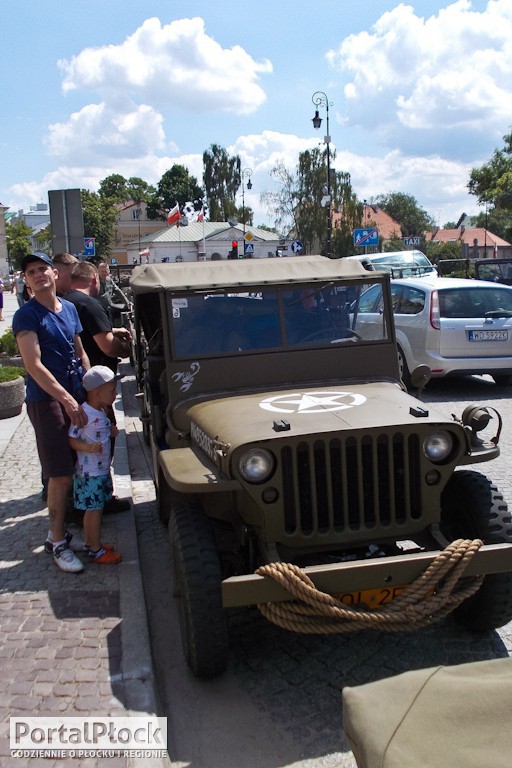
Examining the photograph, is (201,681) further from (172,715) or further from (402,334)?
(402,334)

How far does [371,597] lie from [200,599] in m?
0.79

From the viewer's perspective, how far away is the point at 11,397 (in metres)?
9.59

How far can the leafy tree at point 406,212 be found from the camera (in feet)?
331

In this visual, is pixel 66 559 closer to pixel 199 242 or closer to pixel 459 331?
pixel 459 331

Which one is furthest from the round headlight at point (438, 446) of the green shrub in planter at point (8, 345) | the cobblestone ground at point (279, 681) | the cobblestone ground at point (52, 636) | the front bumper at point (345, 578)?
the green shrub in planter at point (8, 345)

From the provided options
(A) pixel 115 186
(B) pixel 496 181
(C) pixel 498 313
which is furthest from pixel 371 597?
(A) pixel 115 186

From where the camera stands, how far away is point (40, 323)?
4883 mm

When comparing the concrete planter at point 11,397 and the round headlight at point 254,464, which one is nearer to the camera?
the round headlight at point 254,464

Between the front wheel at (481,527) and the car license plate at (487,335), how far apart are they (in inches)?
269

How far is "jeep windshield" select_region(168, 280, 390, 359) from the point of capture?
15.6ft

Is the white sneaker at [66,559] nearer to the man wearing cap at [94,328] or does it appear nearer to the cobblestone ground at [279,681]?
the cobblestone ground at [279,681]

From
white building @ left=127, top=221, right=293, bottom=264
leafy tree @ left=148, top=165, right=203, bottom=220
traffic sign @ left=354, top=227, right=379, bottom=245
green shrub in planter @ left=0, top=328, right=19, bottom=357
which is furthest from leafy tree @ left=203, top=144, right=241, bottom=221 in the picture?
green shrub in planter @ left=0, top=328, right=19, bottom=357

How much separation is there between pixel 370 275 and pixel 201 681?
277 cm

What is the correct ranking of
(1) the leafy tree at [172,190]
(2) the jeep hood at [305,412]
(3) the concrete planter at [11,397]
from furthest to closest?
(1) the leafy tree at [172,190], (3) the concrete planter at [11,397], (2) the jeep hood at [305,412]
